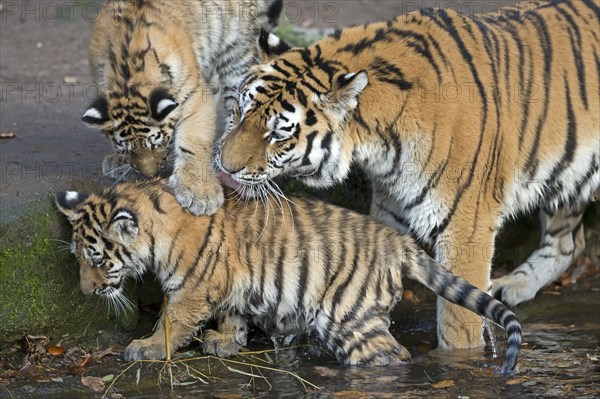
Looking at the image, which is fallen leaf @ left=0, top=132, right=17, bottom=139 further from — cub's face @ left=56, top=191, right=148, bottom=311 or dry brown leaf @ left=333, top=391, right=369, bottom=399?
dry brown leaf @ left=333, top=391, right=369, bottom=399

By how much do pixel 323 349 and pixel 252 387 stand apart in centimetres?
66

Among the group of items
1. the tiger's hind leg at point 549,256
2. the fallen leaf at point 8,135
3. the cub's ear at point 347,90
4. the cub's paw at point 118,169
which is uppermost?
the cub's ear at point 347,90

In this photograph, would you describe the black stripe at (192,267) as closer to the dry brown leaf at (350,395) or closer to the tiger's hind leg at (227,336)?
the tiger's hind leg at (227,336)

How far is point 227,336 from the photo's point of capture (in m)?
5.76

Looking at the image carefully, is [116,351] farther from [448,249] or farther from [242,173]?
[448,249]

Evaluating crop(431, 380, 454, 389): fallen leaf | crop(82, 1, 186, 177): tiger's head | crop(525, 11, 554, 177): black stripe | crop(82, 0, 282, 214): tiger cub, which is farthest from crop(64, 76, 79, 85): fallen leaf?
crop(431, 380, 454, 389): fallen leaf

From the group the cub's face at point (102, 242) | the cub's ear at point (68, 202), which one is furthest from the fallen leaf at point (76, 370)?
the cub's ear at point (68, 202)

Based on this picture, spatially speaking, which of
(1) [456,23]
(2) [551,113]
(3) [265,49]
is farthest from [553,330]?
(3) [265,49]

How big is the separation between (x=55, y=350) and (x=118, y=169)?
1068 millimetres

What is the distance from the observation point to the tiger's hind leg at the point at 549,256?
Result: 22.4ft

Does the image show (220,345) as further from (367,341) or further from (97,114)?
(97,114)

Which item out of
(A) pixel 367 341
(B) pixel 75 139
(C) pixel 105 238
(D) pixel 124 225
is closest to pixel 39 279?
(C) pixel 105 238

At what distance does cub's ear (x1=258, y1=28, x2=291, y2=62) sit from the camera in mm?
5816

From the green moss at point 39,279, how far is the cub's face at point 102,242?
182 mm
